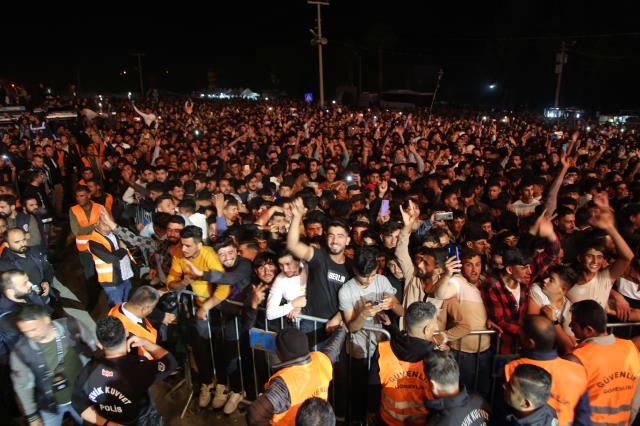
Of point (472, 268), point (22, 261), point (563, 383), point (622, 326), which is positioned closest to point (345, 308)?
point (472, 268)

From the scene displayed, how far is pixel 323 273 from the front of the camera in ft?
13.5

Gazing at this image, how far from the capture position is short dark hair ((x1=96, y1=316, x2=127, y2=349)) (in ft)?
9.73

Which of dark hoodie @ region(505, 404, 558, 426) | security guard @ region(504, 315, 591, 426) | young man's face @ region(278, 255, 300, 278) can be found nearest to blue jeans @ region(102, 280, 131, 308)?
young man's face @ region(278, 255, 300, 278)

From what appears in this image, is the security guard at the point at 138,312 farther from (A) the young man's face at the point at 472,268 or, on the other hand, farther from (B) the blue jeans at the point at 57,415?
(A) the young man's face at the point at 472,268

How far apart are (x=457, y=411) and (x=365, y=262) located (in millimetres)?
1420

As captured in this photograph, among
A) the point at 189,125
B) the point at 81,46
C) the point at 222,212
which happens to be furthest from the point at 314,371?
the point at 81,46

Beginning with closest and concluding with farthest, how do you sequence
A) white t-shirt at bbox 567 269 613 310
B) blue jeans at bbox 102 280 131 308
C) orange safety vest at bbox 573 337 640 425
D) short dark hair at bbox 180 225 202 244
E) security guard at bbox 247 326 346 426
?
security guard at bbox 247 326 346 426
orange safety vest at bbox 573 337 640 425
white t-shirt at bbox 567 269 613 310
short dark hair at bbox 180 225 202 244
blue jeans at bbox 102 280 131 308

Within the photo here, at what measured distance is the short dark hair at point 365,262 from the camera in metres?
3.67

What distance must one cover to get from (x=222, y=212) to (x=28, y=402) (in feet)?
10.7

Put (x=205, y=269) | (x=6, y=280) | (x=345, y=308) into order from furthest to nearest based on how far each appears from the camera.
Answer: (x=205, y=269), (x=6, y=280), (x=345, y=308)

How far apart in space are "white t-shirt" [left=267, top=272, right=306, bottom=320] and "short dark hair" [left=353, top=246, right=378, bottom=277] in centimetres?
66

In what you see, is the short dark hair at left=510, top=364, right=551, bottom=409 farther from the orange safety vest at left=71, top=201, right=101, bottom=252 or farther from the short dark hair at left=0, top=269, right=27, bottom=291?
the orange safety vest at left=71, top=201, right=101, bottom=252

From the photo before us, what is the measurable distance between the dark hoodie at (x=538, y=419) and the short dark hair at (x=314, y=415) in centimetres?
107

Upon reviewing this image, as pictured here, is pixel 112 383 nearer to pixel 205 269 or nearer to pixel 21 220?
pixel 205 269
